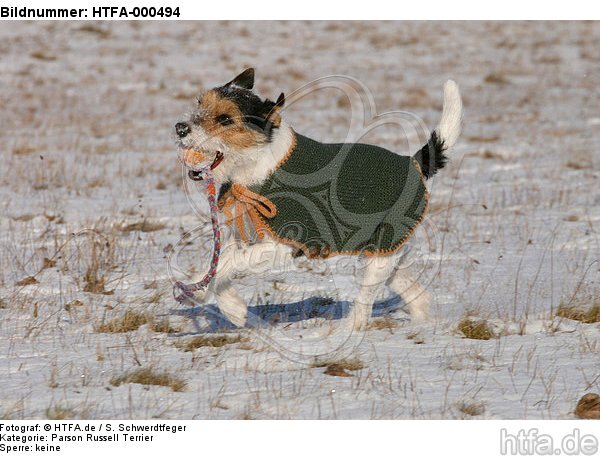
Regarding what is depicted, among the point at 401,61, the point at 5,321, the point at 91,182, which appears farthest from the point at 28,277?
the point at 401,61

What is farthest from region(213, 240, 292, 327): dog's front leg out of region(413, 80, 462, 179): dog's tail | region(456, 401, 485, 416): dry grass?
region(456, 401, 485, 416): dry grass

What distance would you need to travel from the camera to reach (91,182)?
29.7 ft

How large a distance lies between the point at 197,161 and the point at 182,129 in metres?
0.20

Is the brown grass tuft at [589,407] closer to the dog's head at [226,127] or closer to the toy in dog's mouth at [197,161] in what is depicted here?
the dog's head at [226,127]

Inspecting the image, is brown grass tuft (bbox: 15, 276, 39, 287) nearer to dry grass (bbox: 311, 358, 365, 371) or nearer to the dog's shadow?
the dog's shadow

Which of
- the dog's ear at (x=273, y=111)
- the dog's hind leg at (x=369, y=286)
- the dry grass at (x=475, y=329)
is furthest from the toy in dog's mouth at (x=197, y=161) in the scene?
the dry grass at (x=475, y=329)

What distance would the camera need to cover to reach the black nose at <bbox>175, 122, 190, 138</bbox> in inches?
170

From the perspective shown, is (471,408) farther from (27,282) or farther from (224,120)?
(27,282)

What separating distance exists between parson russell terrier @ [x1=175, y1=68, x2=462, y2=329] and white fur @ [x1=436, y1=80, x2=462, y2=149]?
0.41m

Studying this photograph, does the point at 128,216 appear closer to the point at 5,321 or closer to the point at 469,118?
the point at 5,321

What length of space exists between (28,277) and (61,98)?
10.5 meters

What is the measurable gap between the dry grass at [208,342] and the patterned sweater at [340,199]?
2.13 ft

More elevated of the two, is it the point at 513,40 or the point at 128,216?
the point at 513,40

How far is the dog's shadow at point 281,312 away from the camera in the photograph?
16.2 ft
